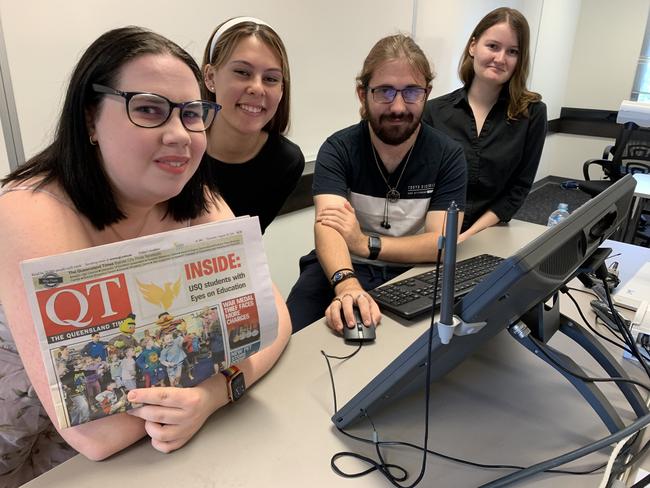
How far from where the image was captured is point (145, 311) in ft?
2.29

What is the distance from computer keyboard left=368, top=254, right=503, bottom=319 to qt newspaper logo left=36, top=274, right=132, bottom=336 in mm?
650

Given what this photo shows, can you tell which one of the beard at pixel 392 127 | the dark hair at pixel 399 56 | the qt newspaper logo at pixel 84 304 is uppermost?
the dark hair at pixel 399 56

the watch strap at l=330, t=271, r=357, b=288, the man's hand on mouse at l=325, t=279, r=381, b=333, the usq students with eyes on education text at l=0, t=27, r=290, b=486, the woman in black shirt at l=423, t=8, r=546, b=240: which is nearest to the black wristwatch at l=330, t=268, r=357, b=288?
the watch strap at l=330, t=271, r=357, b=288

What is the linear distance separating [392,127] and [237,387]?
1.07 m

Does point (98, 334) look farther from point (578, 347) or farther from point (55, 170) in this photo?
point (578, 347)

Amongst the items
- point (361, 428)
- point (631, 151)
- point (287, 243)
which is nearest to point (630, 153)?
point (631, 151)

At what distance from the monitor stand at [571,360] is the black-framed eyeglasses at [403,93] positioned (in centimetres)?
92

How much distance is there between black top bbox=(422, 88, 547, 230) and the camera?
199 centimetres

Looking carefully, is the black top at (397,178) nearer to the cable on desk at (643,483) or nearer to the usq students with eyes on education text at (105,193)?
the usq students with eyes on education text at (105,193)

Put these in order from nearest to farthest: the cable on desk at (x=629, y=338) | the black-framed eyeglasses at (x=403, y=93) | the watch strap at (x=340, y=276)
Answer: the cable on desk at (x=629, y=338), the watch strap at (x=340, y=276), the black-framed eyeglasses at (x=403, y=93)

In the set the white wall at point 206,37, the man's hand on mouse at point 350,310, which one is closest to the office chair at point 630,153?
the white wall at point 206,37

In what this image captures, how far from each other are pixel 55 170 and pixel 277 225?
1.64 metres

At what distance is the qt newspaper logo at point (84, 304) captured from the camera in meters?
0.63

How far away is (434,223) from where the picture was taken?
1634 millimetres
